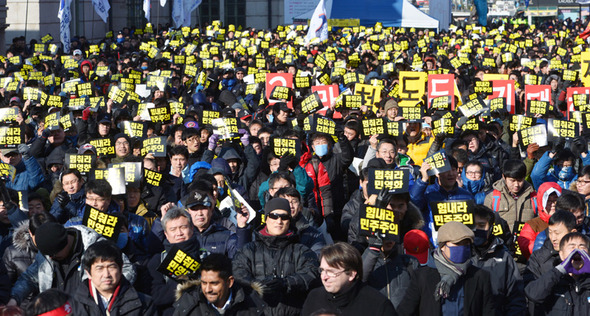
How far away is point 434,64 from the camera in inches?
849

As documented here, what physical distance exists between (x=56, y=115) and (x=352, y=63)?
10.8 metres

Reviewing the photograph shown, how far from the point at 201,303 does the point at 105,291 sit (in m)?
0.55

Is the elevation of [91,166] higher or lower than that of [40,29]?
lower

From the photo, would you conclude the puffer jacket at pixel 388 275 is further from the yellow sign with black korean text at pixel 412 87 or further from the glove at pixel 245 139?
the yellow sign with black korean text at pixel 412 87

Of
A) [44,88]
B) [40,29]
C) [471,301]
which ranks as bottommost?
[471,301]

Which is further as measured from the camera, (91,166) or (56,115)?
(56,115)

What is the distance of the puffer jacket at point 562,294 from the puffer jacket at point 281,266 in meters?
1.30

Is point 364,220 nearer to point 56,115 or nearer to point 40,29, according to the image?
point 56,115

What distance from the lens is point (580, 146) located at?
1022 centimetres

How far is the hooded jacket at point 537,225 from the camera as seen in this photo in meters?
6.75

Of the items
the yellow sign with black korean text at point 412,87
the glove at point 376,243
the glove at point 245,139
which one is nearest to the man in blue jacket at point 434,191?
the glove at point 376,243

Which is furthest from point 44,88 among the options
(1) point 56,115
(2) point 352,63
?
(2) point 352,63

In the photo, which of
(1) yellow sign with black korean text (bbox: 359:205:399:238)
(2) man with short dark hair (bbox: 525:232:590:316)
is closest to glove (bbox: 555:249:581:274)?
(2) man with short dark hair (bbox: 525:232:590:316)

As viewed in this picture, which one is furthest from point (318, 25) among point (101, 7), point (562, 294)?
Answer: point (562, 294)
